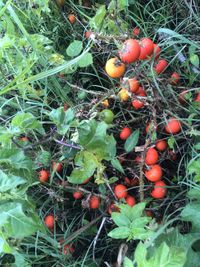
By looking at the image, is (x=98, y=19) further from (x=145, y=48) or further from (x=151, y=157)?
(x=151, y=157)

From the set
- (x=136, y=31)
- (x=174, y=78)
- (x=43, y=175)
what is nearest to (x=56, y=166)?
(x=43, y=175)

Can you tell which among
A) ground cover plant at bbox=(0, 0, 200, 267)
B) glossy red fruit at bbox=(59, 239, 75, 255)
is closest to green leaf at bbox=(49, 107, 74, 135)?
ground cover plant at bbox=(0, 0, 200, 267)

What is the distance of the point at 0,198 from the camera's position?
3.99 feet

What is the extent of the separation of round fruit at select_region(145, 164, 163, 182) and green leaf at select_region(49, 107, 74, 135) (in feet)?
1.05

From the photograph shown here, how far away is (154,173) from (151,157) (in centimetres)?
5

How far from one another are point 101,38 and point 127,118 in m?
0.37

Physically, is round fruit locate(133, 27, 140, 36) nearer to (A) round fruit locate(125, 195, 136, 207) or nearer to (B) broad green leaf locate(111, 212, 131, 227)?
(A) round fruit locate(125, 195, 136, 207)

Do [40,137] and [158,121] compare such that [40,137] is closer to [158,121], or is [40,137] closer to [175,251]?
[158,121]

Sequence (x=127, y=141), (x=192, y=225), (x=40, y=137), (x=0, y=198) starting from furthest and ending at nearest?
(x=40, y=137)
(x=127, y=141)
(x=192, y=225)
(x=0, y=198)

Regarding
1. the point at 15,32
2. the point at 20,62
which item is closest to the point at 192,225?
the point at 20,62

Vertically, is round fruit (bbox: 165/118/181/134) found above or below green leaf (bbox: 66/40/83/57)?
below

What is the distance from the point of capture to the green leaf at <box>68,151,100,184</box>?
4.46 ft

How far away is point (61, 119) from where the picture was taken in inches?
51.1

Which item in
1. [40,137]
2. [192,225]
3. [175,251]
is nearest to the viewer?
[175,251]
